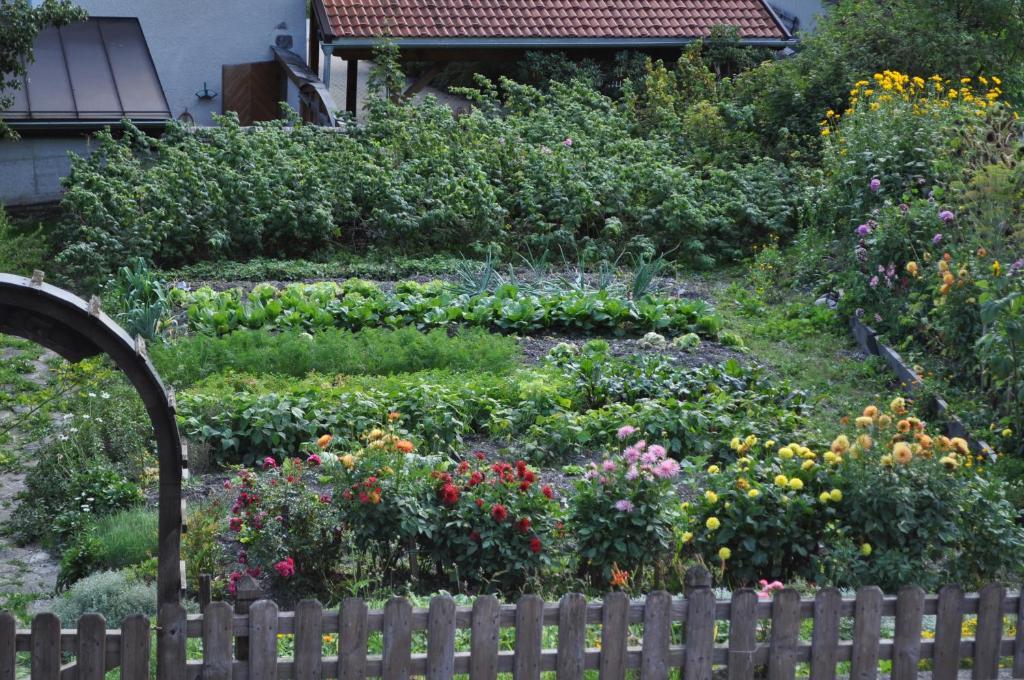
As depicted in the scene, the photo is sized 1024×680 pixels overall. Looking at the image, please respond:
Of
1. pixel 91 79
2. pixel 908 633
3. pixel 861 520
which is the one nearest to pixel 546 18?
pixel 91 79

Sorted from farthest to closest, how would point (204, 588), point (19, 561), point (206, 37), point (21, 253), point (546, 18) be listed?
1. point (546, 18)
2. point (206, 37)
3. point (21, 253)
4. point (19, 561)
5. point (204, 588)

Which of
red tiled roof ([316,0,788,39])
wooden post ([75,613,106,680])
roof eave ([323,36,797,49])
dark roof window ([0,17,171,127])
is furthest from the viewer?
roof eave ([323,36,797,49])

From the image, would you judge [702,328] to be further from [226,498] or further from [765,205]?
[226,498]

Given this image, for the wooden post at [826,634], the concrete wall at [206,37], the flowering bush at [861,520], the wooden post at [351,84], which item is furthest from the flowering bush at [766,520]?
the concrete wall at [206,37]

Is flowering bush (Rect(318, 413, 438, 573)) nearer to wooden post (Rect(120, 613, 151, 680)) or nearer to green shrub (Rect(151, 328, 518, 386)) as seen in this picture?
wooden post (Rect(120, 613, 151, 680))

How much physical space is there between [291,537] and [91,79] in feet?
43.0

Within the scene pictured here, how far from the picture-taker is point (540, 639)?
4695 millimetres

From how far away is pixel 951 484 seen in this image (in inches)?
235

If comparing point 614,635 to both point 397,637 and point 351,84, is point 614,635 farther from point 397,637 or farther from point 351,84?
point 351,84

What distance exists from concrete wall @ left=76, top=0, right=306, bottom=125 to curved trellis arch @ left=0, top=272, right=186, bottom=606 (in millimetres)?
16277

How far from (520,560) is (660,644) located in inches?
55.1

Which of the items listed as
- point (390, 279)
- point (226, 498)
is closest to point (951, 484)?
point (226, 498)

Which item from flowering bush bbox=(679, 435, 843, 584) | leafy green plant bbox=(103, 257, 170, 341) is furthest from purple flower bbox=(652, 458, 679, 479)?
leafy green plant bbox=(103, 257, 170, 341)

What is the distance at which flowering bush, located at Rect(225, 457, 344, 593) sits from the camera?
617cm
